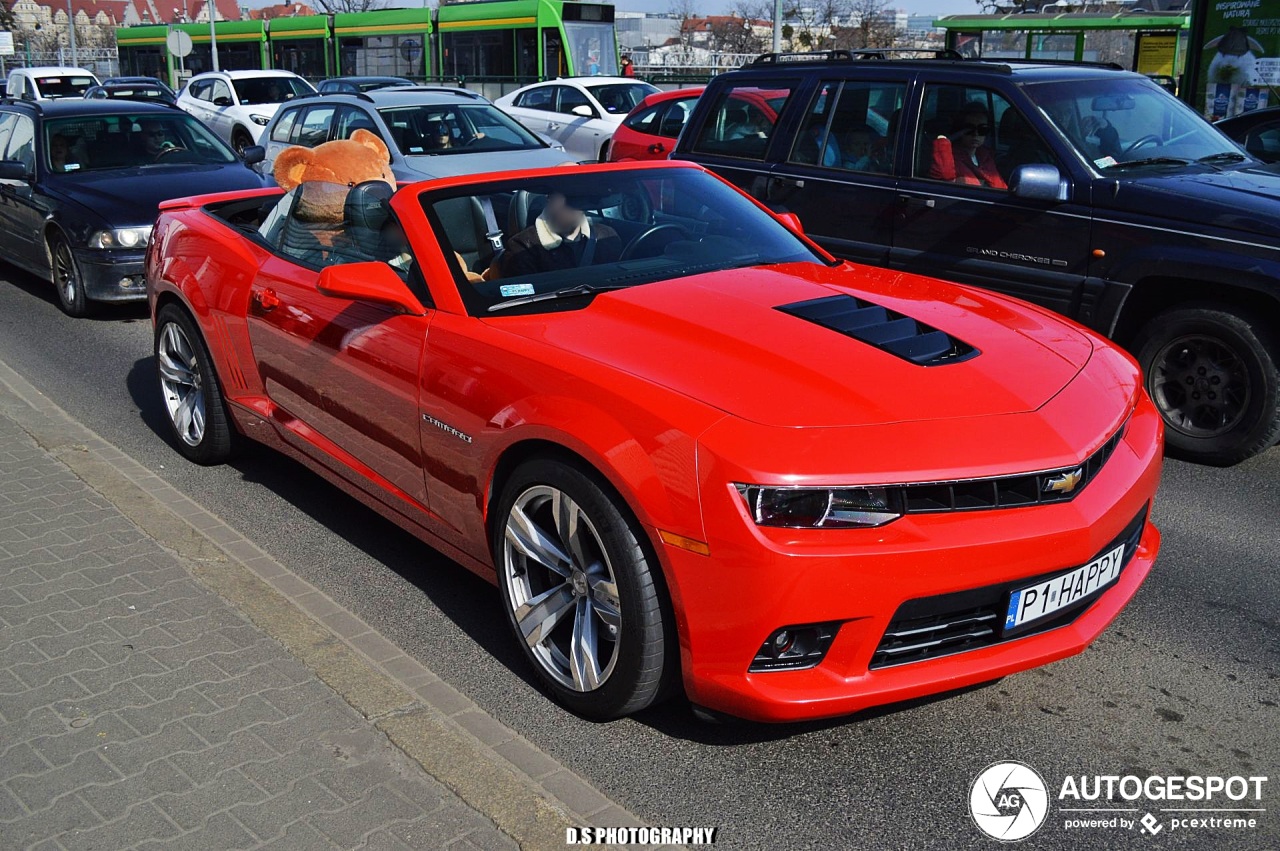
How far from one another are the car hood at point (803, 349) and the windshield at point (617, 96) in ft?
56.7

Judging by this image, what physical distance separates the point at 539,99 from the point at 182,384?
54.1ft

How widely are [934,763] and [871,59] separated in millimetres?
6006

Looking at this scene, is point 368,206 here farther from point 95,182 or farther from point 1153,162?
point 95,182

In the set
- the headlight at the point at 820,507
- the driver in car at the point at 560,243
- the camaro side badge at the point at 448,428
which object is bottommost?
the camaro side badge at the point at 448,428

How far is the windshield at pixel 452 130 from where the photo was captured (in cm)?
1275

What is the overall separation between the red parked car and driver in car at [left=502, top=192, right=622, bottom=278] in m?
9.05

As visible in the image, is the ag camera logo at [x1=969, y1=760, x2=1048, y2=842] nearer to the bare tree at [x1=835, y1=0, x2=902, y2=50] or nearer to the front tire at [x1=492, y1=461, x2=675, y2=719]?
the front tire at [x1=492, y1=461, x2=675, y2=719]

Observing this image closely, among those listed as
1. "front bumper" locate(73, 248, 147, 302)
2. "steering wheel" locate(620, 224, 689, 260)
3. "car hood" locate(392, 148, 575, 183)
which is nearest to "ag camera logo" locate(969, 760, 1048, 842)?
"steering wheel" locate(620, 224, 689, 260)

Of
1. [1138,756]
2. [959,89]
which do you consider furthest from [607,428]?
[959,89]

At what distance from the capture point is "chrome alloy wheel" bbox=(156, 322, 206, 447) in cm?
611

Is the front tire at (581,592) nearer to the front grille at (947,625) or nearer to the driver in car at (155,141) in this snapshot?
the front grille at (947,625)

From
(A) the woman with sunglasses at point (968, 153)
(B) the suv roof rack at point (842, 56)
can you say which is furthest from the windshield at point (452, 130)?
(A) the woman with sunglasses at point (968, 153)

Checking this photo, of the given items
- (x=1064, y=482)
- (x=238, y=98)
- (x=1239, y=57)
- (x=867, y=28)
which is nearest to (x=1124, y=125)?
Result: (x=1064, y=482)

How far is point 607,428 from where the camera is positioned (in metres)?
3.43
